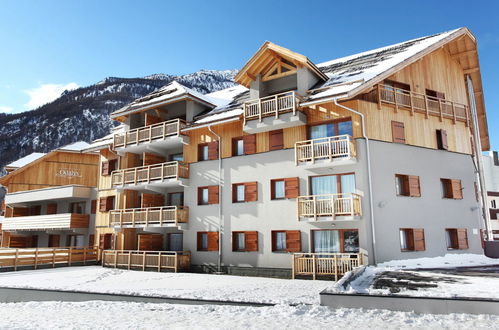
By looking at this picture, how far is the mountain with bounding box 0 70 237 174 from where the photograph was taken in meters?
111

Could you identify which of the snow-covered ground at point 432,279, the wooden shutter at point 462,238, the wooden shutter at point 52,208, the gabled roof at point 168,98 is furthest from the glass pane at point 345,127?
the wooden shutter at point 52,208

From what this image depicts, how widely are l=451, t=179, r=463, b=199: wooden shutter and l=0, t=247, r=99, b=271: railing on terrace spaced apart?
24789 millimetres

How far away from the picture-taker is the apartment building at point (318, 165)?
19094mm

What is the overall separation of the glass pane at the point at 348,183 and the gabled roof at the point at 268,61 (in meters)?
6.64

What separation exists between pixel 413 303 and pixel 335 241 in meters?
9.01

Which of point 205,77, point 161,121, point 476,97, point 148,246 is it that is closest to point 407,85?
point 476,97

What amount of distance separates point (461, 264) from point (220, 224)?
13304mm

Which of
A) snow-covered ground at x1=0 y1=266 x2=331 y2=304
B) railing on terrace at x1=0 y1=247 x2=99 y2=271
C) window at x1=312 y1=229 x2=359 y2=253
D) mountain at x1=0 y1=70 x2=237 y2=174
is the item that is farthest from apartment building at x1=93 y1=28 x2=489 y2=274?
mountain at x1=0 y1=70 x2=237 y2=174

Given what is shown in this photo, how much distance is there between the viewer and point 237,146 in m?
23.5

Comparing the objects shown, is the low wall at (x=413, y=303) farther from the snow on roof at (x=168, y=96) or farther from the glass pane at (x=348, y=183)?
the snow on roof at (x=168, y=96)

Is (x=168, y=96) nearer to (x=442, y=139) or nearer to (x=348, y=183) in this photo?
(x=348, y=183)

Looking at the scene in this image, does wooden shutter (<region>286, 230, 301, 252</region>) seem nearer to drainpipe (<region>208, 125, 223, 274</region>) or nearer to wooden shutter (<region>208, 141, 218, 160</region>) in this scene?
drainpipe (<region>208, 125, 223, 274</region>)

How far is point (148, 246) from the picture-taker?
25.4 meters

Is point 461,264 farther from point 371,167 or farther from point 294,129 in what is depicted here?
point 294,129
